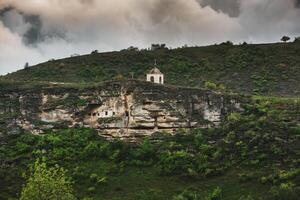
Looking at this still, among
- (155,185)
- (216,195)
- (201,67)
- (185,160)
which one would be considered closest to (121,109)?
(185,160)

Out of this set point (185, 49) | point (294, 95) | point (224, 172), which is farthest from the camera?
point (185, 49)

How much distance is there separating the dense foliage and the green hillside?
23.3 m

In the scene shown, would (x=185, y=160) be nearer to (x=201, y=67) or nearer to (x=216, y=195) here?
(x=216, y=195)

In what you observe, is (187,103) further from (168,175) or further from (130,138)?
(168,175)

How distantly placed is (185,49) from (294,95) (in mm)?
28358

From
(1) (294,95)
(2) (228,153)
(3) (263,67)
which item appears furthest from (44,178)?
(3) (263,67)

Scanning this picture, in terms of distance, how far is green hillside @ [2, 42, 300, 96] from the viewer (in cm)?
9556

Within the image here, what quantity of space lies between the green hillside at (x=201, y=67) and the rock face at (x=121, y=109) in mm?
20152

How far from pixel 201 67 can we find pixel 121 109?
3338 centimetres

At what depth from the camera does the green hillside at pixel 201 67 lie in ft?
314

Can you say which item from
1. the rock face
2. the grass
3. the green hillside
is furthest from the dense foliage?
the green hillside

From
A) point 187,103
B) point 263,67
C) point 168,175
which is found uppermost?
point 263,67

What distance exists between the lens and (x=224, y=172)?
61.1 metres

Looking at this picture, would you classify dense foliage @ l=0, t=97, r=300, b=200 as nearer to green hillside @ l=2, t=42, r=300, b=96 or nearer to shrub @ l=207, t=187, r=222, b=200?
shrub @ l=207, t=187, r=222, b=200
